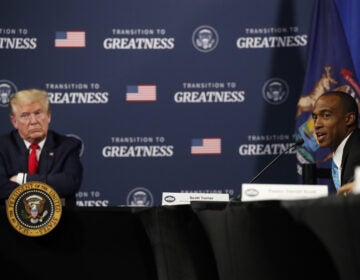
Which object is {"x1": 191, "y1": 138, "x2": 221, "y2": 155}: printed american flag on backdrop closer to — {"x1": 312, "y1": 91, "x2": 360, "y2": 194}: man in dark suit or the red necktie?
the red necktie

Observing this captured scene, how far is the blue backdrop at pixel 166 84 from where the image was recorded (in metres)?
7.57

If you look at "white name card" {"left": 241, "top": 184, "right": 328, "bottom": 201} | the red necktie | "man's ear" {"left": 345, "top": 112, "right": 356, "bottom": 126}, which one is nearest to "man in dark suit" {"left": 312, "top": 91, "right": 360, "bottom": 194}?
"man's ear" {"left": 345, "top": 112, "right": 356, "bottom": 126}

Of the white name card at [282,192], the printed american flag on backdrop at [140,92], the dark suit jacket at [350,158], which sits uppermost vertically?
the printed american flag on backdrop at [140,92]

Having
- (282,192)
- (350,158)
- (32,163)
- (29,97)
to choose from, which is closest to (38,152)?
A: (32,163)

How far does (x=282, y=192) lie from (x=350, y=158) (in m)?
1.90

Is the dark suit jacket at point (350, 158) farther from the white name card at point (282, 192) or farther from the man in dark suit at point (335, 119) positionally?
the white name card at point (282, 192)

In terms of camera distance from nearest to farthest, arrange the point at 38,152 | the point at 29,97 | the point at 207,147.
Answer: the point at 38,152, the point at 29,97, the point at 207,147

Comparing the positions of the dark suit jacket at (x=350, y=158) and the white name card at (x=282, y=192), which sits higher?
the dark suit jacket at (x=350, y=158)

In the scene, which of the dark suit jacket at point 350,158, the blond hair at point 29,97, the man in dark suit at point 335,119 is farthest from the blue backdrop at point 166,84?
the dark suit jacket at point 350,158

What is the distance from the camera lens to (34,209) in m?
3.90

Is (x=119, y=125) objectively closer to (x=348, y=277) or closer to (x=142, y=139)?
(x=142, y=139)

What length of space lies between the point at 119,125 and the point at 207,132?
2.69 feet

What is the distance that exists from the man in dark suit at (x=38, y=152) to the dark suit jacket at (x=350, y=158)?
188 centimetres

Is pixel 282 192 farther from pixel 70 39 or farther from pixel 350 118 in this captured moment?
pixel 70 39
